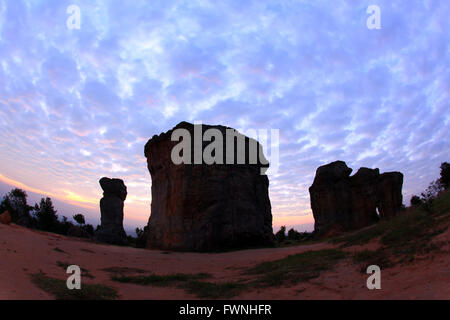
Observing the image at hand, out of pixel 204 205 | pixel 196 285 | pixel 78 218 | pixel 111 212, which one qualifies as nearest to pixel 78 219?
pixel 78 218

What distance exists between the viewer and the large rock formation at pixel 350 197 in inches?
1134

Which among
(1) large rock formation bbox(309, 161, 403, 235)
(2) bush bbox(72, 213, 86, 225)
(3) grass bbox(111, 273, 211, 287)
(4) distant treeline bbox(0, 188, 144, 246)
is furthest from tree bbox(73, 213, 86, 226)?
(3) grass bbox(111, 273, 211, 287)

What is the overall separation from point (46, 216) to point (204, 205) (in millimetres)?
31876

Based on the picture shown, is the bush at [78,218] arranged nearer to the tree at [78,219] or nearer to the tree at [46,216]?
the tree at [78,219]

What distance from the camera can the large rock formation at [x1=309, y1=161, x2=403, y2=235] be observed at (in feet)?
94.5

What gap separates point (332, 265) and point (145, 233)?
21.9 meters

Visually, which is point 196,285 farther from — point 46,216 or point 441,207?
point 46,216

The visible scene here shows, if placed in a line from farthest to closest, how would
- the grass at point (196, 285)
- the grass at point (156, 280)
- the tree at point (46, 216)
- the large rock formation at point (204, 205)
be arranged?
1. the tree at point (46, 216)
2. the large rock formation at point (204, 205)
3. the grass at point (156, 280)
4. the grass at point (196, 285)

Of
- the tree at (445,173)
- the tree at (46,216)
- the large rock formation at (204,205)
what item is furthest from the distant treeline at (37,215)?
the tree at (445,173)

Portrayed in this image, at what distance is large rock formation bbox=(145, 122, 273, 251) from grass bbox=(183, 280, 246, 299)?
1282cm

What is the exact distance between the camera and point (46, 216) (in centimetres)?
4056

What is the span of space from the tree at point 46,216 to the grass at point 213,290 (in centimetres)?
4116
